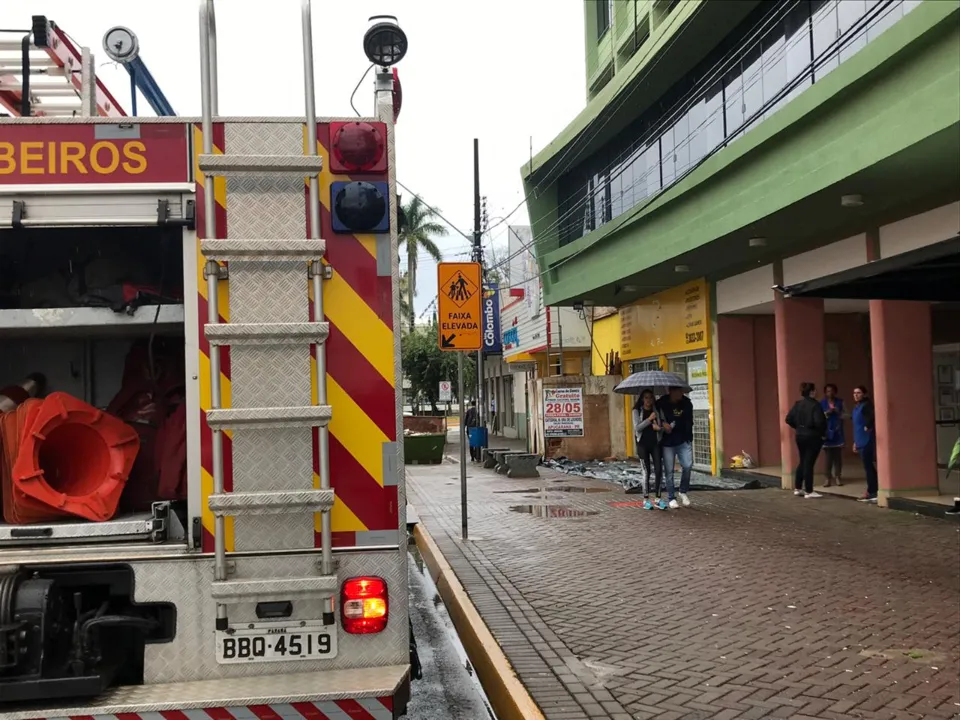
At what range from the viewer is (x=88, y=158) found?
10.4 feet

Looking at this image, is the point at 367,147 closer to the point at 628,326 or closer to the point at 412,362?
the point at 628,326

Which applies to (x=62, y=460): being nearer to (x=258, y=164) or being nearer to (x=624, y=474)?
(x=258, y=164)

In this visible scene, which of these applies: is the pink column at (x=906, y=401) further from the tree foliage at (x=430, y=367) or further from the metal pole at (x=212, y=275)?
the tree foliage at (x=430, y=367)

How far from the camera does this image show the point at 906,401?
11.5 metres

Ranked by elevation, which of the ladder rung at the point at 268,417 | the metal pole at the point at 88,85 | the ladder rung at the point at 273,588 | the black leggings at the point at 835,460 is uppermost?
the metal pole at the point at 88,85

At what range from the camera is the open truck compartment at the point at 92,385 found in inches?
131

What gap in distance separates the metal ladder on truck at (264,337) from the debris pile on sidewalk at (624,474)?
36.9 feet

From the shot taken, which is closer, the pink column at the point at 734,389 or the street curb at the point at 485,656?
the street curb at the point at 485,656

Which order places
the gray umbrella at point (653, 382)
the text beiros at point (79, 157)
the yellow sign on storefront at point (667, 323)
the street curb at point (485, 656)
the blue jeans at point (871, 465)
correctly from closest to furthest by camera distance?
the text beiros at point (79, 157)
the street curb at point (485, 656)
the blue jeans at point (871, 465)
the gray umbrella at point (653, 382)
the yellow sign on storefront at point (667, 323)

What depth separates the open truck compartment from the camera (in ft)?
10.9

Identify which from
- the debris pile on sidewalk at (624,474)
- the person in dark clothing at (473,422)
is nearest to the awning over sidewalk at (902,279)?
the debris pile on sidewalk at (624,474)

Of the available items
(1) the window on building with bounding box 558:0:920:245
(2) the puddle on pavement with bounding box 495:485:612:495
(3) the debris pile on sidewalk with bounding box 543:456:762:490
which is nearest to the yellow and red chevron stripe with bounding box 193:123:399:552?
(1) the window on building with bounding box 558:0:920:245

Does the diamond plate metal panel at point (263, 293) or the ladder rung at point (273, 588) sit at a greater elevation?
the diamond plate metal panel at point (263, 293)

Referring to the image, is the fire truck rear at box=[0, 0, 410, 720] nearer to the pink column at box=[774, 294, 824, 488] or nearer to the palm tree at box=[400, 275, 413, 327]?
the pink column at box=[774, 294, 824, 488]
